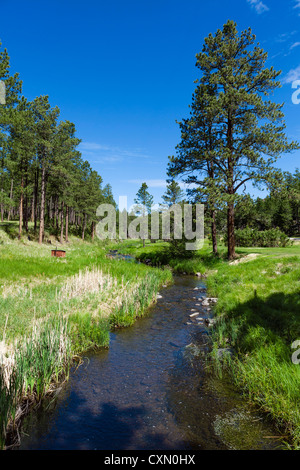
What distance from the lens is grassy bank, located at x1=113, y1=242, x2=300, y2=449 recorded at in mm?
5039

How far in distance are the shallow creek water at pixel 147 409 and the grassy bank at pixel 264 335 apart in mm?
406

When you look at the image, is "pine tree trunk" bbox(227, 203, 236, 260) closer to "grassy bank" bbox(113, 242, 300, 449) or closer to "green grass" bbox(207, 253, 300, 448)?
"grassy bank" bbox(113, 242, 300, 449)

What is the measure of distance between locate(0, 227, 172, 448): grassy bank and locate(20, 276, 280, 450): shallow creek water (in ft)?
1.62

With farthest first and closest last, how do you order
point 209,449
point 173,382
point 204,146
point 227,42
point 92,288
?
1. point 204,146
2. point 227,42
3. point 92,288
4. point 173,382
5. point 209,449

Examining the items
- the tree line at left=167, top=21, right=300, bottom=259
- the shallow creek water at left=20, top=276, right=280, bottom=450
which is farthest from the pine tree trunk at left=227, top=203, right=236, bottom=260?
the shallow creek water at left=20, top=276, right=280, bottom=450

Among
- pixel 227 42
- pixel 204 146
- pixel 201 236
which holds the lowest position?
pixel 201 236

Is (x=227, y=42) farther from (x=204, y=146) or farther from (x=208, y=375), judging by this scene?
(x=208, y=375)

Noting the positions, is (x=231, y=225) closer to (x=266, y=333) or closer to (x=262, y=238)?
(x=262, y=238)

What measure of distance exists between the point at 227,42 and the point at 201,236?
699 inches

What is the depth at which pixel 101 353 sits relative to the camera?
26.8ft

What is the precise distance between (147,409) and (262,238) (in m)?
30.6

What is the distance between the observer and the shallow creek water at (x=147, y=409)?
466 cm

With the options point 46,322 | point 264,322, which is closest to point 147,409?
point 46,322

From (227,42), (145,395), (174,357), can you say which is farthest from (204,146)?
(145,395)
